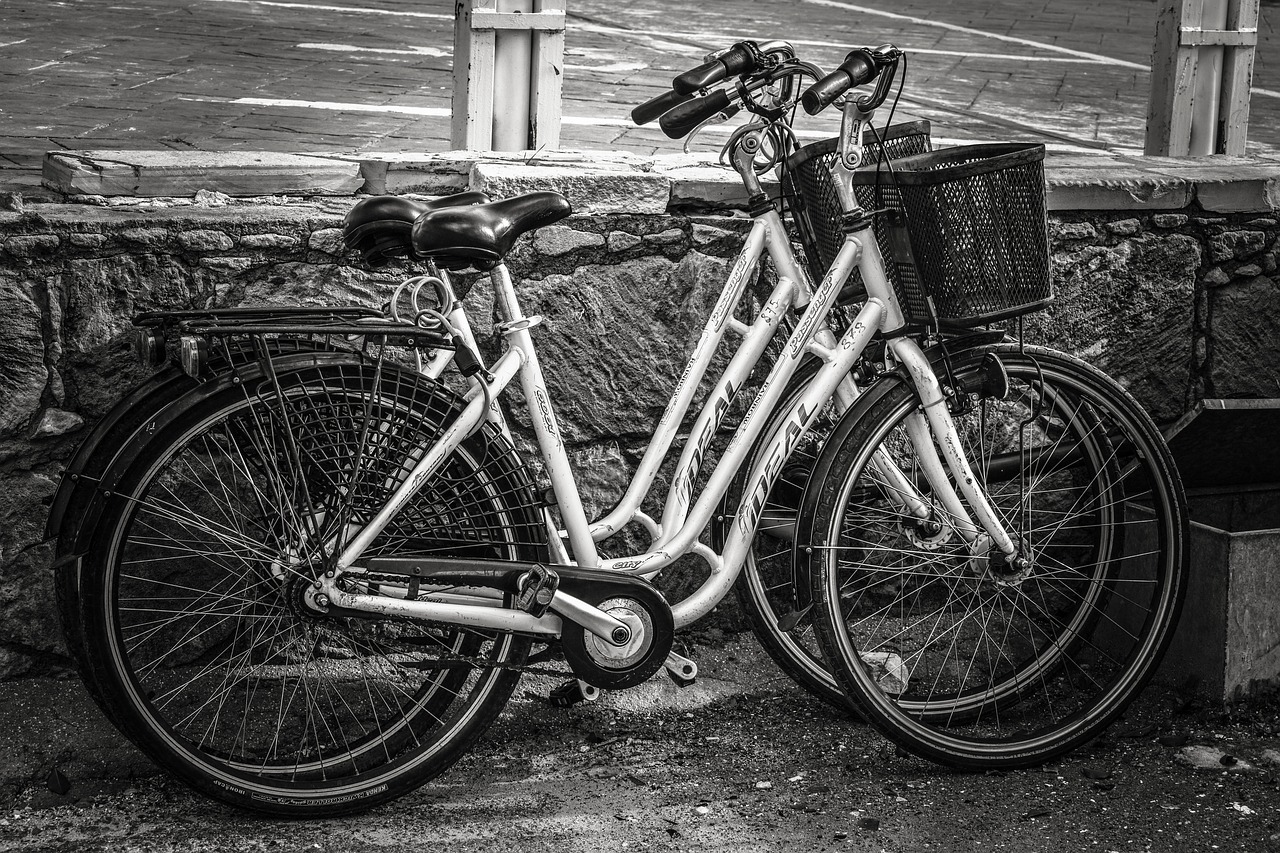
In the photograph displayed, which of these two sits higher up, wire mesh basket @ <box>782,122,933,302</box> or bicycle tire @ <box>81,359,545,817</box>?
wire mesh basket @ <box>782,122,933,302</box>

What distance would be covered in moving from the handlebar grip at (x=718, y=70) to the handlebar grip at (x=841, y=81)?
0.18 m

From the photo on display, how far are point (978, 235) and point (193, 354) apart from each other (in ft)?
5.10

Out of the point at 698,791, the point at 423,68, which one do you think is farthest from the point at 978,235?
the point at 423,68

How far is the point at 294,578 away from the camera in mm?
2596

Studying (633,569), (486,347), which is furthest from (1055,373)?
(486,347)

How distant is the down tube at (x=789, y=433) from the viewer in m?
2.82

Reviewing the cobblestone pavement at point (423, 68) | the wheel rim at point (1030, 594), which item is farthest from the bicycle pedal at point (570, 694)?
the cobblestone pavement at point (423, 68)

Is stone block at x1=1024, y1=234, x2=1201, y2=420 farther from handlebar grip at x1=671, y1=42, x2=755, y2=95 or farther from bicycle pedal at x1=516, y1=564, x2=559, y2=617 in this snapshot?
bicycle pedal at x1=516, y1=564, x2=559, y2=617

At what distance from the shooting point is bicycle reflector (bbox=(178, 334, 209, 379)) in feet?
8.03

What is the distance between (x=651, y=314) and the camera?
3299 millimetres

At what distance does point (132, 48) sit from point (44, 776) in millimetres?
6246

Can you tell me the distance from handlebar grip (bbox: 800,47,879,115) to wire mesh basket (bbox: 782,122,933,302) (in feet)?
0.50

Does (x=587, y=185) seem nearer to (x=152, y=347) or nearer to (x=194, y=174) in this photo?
(x=194, y=174)

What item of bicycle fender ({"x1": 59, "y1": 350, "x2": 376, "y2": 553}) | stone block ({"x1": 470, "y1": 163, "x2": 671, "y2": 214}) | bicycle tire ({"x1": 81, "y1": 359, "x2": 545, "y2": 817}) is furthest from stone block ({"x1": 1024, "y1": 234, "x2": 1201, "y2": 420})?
bicycle fender ({"x1": 59, "y1": 350, "x2": 376, "y2": 553})
